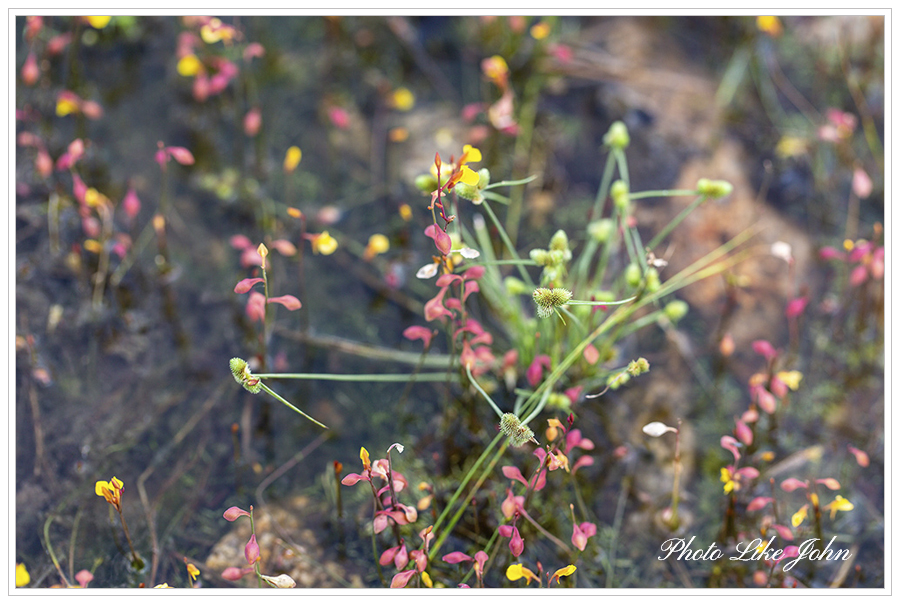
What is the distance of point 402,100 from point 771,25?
1.41m

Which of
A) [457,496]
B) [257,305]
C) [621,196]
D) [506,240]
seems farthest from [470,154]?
[457,496]

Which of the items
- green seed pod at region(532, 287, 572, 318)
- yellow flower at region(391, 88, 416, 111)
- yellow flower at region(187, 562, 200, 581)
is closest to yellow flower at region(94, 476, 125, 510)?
yellow flower at region(187, 562, 200, 581)

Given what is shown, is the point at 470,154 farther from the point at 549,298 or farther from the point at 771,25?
the point at 771,25

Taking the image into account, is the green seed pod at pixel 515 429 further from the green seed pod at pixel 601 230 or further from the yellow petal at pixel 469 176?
the green seed pod at pixel 601 230

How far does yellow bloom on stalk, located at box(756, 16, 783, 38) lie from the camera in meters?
2.41

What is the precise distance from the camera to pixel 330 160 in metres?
2.55

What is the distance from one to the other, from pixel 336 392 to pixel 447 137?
1.08 metres

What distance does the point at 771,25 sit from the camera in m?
2.44

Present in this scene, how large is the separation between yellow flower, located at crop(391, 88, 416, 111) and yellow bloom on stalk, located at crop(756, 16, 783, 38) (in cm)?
133

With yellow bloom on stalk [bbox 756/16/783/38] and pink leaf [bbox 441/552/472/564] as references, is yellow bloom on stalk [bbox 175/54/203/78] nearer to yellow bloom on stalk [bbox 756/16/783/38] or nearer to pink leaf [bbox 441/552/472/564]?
pink leaf [bbox 441/552/472/564]

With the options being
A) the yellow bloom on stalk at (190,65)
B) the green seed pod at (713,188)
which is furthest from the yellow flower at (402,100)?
the green seed pod at (713,188)

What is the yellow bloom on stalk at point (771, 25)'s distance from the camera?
2411 mm
